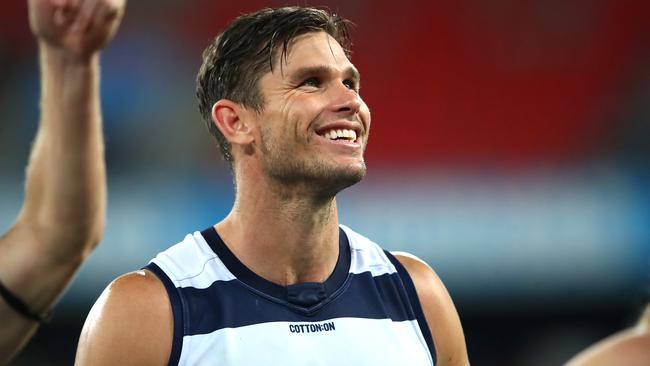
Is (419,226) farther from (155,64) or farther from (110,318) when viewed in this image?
(110,318)

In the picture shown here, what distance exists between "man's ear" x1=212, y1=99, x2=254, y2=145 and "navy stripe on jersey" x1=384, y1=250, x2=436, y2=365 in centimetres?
67

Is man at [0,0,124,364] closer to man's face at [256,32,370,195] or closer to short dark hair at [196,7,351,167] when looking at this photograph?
man's face at [256,32,370,195]

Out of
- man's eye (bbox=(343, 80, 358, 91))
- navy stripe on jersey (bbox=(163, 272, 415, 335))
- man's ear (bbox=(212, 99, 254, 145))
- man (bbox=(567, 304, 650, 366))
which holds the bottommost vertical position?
navy stripe on jersey (bbox=(163, 272, 415, 335))

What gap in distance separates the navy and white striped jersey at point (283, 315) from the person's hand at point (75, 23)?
164cm

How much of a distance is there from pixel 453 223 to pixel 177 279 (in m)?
6.03

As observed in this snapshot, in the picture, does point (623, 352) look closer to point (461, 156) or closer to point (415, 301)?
point (415, 301)

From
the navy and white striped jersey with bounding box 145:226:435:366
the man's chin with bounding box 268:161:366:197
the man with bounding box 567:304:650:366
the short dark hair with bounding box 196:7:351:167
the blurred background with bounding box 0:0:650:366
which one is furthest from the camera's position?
the blurred background with bounding box 0:0:650:366

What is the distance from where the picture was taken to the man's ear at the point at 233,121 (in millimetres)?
3533

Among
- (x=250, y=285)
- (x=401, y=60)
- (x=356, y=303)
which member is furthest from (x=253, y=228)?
(x=401, y=60)

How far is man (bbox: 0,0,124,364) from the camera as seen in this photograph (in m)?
1.59

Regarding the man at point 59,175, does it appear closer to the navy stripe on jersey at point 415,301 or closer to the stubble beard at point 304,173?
the stubble beard at point 304,173

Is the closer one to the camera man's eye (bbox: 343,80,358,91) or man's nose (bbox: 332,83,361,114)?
man's nose (bbox: 332,83,361,114)

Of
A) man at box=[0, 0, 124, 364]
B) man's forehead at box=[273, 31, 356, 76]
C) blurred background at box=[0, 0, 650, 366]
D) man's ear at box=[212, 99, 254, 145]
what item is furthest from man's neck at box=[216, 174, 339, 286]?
blurred background at box=[0, 0, 650, 366]

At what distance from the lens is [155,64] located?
938 cm
